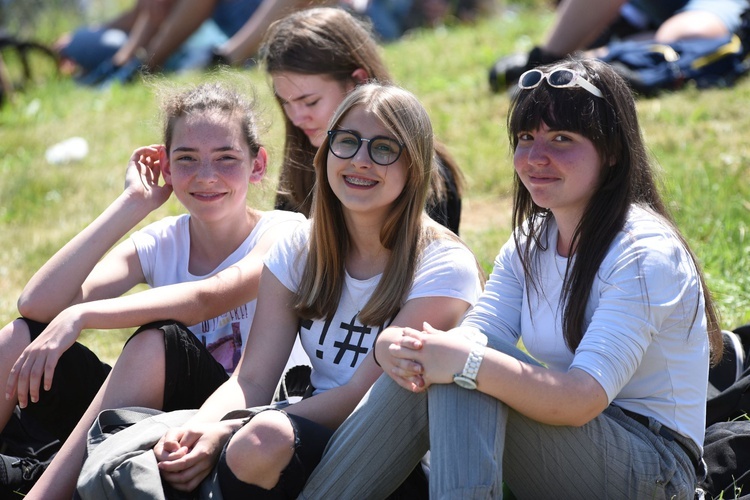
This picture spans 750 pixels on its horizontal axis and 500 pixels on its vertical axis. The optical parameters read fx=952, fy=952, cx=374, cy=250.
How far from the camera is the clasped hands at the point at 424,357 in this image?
7.44 feet

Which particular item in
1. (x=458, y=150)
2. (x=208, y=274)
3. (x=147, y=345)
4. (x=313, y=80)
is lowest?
(x=147, y=345)

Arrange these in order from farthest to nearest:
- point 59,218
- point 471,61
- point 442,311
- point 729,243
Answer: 1. point 471,61
2. point 59,218
3. point 729,243
4. point 442,311

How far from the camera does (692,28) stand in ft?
19.6

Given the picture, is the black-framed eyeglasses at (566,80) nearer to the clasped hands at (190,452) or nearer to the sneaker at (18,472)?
the clasped hands at (190,452)

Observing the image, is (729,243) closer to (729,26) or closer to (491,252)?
(491,252)

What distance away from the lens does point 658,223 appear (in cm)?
241

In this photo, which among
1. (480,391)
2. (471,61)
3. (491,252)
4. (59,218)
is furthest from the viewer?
(471,61)

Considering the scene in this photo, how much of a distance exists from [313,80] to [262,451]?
1803mm

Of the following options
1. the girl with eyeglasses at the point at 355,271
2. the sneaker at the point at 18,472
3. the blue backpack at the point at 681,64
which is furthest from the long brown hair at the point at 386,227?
the blue backpack at the point at 681,64

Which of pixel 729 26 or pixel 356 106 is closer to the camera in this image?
pixel 356 106

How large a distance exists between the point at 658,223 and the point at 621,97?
0.34 m

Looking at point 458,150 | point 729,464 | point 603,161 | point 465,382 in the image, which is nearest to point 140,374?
point 465,382

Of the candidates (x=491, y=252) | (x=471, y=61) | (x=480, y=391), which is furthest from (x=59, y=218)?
(x=480, y=391)

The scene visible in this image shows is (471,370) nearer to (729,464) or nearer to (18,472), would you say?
(729,464)
